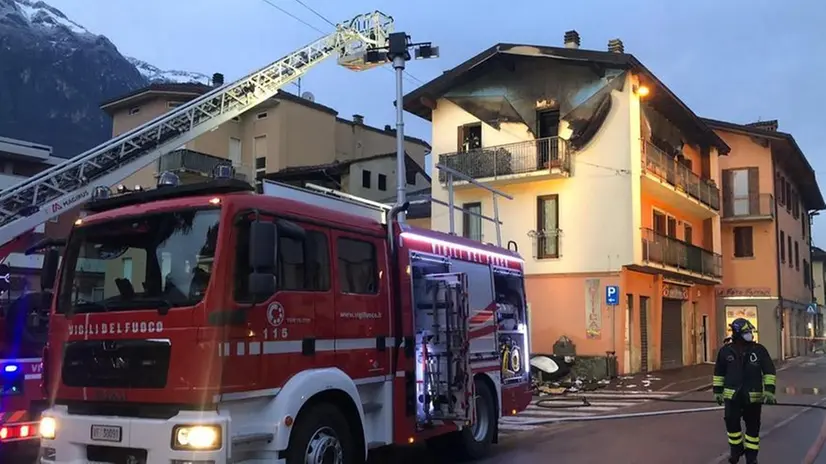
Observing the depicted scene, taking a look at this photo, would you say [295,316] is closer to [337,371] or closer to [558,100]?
[337,371]

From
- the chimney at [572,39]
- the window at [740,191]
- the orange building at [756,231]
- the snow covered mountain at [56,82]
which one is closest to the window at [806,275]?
the orange building at [756,231]

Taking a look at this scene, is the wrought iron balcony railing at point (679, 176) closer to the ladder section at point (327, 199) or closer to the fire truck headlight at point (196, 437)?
the ladder section at point (327, 199)

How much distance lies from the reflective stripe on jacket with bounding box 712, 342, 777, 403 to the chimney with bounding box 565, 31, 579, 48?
22.2 m

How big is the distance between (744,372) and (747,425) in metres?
0.60

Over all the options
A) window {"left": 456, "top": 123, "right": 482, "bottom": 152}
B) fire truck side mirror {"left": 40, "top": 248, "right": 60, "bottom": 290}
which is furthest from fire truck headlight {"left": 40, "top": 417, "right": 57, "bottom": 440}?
window {"left": 456, "top": 123, "right": 482, "bottom": 152}

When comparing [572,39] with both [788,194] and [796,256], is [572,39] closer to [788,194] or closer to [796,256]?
[788,194]

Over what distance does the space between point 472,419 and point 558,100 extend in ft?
61.5

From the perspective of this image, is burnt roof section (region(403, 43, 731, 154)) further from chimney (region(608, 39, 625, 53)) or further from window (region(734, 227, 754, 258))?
window (region(734, 227, 754, 258))

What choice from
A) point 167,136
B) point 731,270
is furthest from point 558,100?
point 731,270

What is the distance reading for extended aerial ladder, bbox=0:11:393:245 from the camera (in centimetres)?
1352

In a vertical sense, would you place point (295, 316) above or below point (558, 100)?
below

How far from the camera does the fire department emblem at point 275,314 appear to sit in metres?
6.55

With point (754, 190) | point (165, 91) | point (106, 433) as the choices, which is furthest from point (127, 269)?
point (754, 190)

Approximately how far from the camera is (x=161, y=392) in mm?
6109
